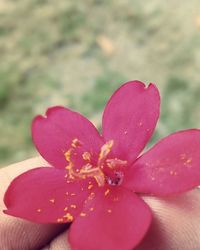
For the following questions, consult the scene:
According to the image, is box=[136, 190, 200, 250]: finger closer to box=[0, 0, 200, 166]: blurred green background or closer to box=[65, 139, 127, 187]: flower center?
box=[65, 139, 127, 187]: flower center

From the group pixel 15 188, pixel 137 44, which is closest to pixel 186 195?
pixel 15 188

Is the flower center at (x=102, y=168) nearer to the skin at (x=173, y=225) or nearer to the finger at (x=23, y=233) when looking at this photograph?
the skin at (x=173, y=225)

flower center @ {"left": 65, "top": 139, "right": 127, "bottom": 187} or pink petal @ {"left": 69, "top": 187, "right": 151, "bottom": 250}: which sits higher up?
flower center @ {"left": 65, "top": 139, "right": 127, "bottom": 187}

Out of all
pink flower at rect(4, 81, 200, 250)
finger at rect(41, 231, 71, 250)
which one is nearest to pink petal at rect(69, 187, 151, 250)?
pink flower at rect(4, 81, 200, 250)

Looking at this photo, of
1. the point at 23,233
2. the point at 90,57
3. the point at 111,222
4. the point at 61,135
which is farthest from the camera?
the point at 90,57

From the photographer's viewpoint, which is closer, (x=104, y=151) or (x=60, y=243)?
(x=104, y=151)

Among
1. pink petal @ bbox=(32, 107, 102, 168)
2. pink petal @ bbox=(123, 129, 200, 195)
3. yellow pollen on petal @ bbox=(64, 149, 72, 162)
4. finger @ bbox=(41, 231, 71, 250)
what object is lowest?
finger @ bbox=(41, 231, 71, 250)

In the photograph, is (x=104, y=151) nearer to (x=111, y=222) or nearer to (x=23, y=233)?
(x=111, y=222)

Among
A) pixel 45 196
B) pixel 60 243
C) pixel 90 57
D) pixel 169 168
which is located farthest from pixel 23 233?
pixel 90 57
